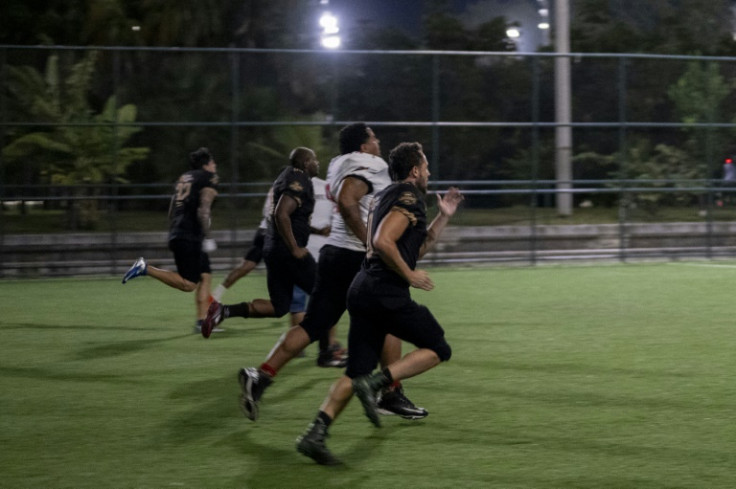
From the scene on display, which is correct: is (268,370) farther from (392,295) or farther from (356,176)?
(356,176)

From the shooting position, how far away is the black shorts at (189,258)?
474 inches

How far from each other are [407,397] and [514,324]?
4.48 m

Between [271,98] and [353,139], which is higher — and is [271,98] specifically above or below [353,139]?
above

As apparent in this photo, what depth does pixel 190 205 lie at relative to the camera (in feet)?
39.2

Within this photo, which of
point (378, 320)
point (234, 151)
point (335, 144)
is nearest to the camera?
point (378, 320)

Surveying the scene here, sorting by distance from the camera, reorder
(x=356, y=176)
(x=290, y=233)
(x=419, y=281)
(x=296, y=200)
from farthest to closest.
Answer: (x=296, y=200) → (x=290, y=233) → (x=356, y=176) → (x=419, y=281)

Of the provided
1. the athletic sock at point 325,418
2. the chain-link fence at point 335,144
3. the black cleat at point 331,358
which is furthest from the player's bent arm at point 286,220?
the chain-link fence at point 335,144

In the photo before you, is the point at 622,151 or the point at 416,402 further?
the point at 622,151

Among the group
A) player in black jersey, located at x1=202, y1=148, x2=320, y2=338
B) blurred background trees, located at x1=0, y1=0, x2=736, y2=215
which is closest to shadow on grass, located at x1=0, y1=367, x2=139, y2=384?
player in black jersey, located at x1=202, y1=148, x2=320, y2=338

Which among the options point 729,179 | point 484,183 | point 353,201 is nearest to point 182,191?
point 353,201

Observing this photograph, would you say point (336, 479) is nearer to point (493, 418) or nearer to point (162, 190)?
point (493, 418)

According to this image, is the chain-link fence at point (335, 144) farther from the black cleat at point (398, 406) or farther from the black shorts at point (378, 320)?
the black shorts at point (378, 320)

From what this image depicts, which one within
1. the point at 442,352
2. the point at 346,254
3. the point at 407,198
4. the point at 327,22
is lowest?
the point at 442,352

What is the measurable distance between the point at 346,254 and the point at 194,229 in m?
4.46
